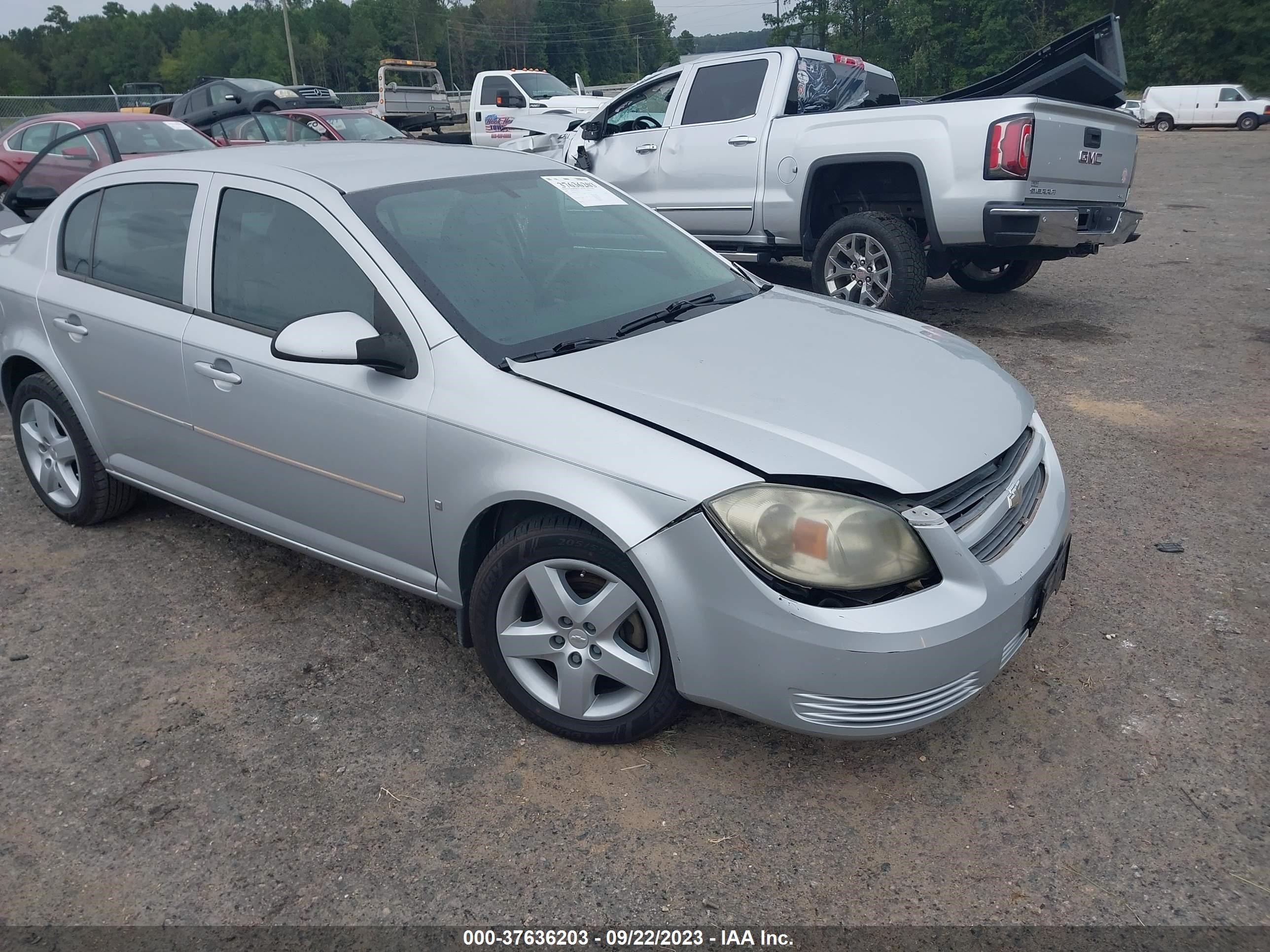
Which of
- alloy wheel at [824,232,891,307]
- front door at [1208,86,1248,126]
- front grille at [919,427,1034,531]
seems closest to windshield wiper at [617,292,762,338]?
front grille at [919,427,1034,531]

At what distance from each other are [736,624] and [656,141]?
662 centimetres

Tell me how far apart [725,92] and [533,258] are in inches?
207

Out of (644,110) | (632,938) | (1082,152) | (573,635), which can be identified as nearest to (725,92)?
(644,110)

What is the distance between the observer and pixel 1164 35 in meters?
2.83

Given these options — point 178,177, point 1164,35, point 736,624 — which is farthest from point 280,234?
point 1164,35

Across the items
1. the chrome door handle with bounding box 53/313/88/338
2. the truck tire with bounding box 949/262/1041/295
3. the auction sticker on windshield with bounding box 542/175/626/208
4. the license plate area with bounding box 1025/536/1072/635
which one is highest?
the auction sticker on windshield with bounding box 542/175/626/208

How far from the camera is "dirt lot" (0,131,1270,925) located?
2328mm

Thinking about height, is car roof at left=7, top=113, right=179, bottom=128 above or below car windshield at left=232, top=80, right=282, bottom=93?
below

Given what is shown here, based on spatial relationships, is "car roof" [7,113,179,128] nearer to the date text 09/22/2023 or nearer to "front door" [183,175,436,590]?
"front door" [183,175,436,590]

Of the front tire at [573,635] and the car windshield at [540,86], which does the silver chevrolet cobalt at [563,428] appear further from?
the car windshield at [540,86]

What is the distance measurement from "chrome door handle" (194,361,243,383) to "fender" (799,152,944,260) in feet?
16.2

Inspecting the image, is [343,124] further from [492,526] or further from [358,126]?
[492,526]

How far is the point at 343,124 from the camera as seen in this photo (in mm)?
14070

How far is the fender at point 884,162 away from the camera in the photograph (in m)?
6.59
